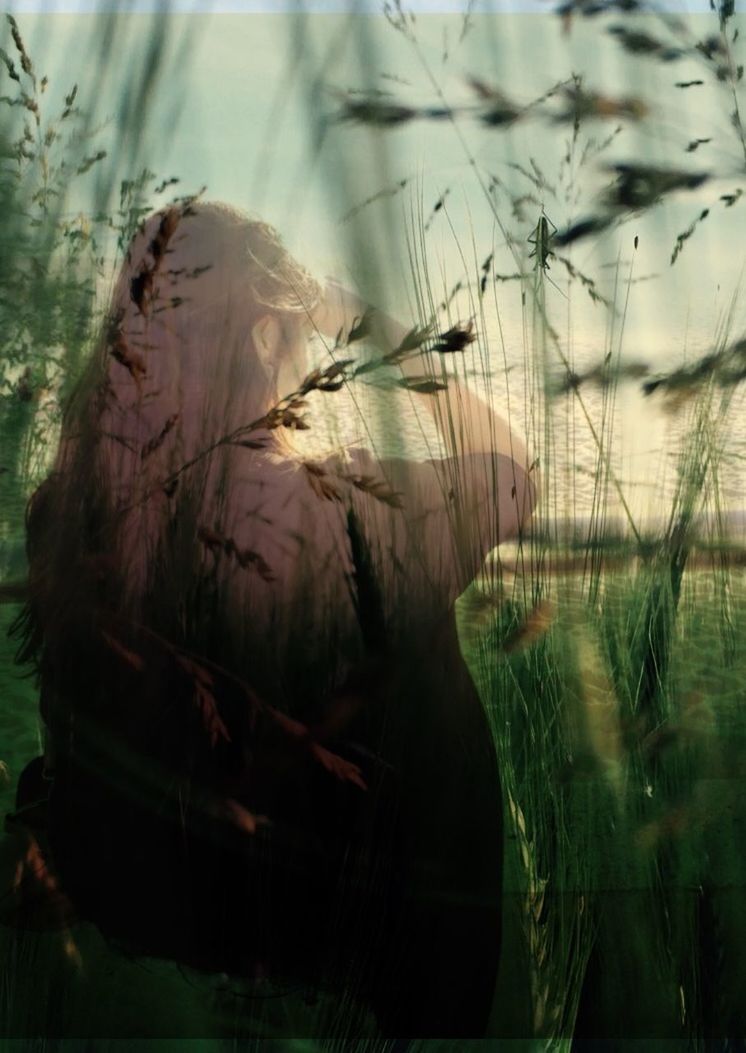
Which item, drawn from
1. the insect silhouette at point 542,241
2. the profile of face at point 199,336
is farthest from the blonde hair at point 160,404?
the insect silhouette at point 542,241

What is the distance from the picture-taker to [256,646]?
1922 millimetres

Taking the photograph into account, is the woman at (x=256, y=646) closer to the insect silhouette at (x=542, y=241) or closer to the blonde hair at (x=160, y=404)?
the blonde hair at (x=160, y=404)

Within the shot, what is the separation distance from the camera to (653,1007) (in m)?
1.98

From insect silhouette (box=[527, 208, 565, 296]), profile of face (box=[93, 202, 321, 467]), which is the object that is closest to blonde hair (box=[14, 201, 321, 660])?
profile of face (box=[93, 202, 321, 467])

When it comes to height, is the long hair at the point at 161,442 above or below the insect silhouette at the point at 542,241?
below

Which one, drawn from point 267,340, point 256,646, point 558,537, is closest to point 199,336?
point 267,340

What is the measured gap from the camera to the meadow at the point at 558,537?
1.90 meters

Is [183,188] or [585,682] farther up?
[183,188]

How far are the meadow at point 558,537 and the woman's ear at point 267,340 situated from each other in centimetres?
8

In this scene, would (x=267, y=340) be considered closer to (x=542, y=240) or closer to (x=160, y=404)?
(x=160, y=404)

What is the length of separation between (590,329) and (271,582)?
616 mm

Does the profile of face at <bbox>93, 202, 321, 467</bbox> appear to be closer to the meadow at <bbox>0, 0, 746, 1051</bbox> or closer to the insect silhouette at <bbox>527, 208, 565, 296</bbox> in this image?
the meadow at <bbox>0, 0, 746, 1051</bbox>

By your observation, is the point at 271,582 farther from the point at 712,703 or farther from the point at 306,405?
the point at 712,703

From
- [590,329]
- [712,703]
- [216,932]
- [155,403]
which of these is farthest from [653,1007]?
[155,403]
